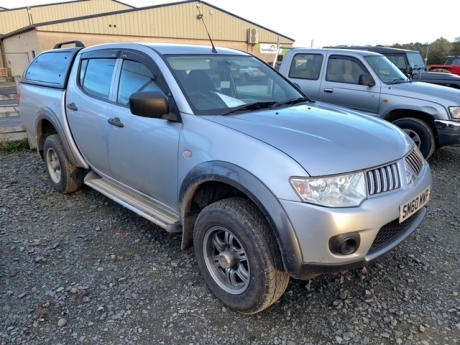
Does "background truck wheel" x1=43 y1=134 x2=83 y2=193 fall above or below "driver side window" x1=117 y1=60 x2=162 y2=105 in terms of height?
below

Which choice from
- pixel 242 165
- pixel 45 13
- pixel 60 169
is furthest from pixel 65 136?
pixel 45 13

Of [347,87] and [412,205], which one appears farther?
[347,87]

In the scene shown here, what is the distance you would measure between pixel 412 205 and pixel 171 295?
1.84m

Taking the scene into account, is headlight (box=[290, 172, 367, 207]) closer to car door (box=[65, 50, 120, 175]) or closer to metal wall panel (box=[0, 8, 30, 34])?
car door (box=[65, 50, 120, 175])

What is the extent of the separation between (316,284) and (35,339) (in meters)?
2.01

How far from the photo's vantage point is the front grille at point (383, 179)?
2.22 metres

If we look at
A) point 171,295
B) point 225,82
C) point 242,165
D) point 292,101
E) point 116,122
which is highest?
point 225,82

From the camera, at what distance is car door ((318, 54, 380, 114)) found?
638 centimetres

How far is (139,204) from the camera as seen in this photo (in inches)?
131

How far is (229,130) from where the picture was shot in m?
2.47

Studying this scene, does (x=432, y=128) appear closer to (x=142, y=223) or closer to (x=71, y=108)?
(x=142, y=223)

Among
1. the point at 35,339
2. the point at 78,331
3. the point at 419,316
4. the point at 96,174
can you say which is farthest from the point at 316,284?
the point at 96,174

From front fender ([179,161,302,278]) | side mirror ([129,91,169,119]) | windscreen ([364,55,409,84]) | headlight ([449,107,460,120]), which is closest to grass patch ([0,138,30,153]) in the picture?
side mirror ([129,91,169,119])

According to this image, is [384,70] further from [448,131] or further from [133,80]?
[133,80]
